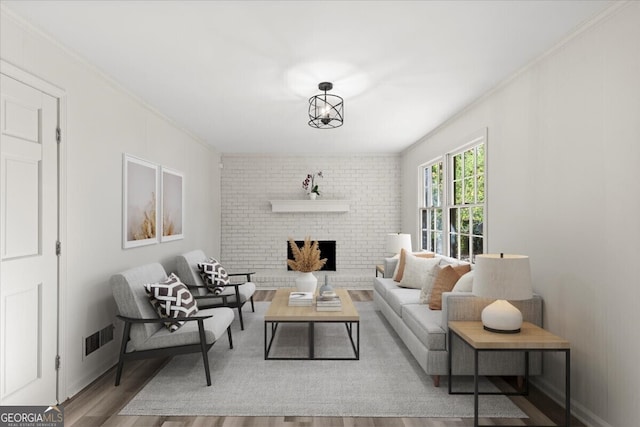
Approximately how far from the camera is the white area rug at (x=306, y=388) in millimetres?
2783

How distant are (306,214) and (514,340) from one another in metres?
5.37

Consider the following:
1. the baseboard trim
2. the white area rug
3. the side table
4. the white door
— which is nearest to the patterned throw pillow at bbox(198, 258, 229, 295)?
the white area rug

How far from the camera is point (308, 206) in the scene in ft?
24.6

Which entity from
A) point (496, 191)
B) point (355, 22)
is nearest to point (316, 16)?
point (355, 22)

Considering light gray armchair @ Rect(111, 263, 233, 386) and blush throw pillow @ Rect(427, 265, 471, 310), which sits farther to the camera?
blush throw pillow @ Rect(427, 265, 471, 310)

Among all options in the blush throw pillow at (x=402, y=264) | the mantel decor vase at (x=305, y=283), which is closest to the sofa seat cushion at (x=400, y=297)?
the blush throw pillow at (x=402, y=264)

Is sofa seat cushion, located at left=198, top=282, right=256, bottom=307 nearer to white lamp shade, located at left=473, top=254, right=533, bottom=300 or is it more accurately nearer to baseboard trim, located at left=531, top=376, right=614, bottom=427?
white lamp shade, located at left=473, top=254, right=533, bottom=300

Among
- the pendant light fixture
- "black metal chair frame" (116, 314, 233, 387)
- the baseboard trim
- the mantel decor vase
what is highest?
A: the pendant light fixture

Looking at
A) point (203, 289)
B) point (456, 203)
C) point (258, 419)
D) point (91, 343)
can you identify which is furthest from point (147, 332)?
point (456, 203)

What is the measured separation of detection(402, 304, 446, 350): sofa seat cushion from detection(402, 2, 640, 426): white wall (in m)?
0.81

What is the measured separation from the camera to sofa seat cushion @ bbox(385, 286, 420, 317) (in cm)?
427

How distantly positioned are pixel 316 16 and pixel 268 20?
31 centimetres

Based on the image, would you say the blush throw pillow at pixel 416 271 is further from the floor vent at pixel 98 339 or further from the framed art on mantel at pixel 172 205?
the floor vent at pixel 98 339

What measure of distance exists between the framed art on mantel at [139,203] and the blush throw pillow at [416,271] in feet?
9.94
